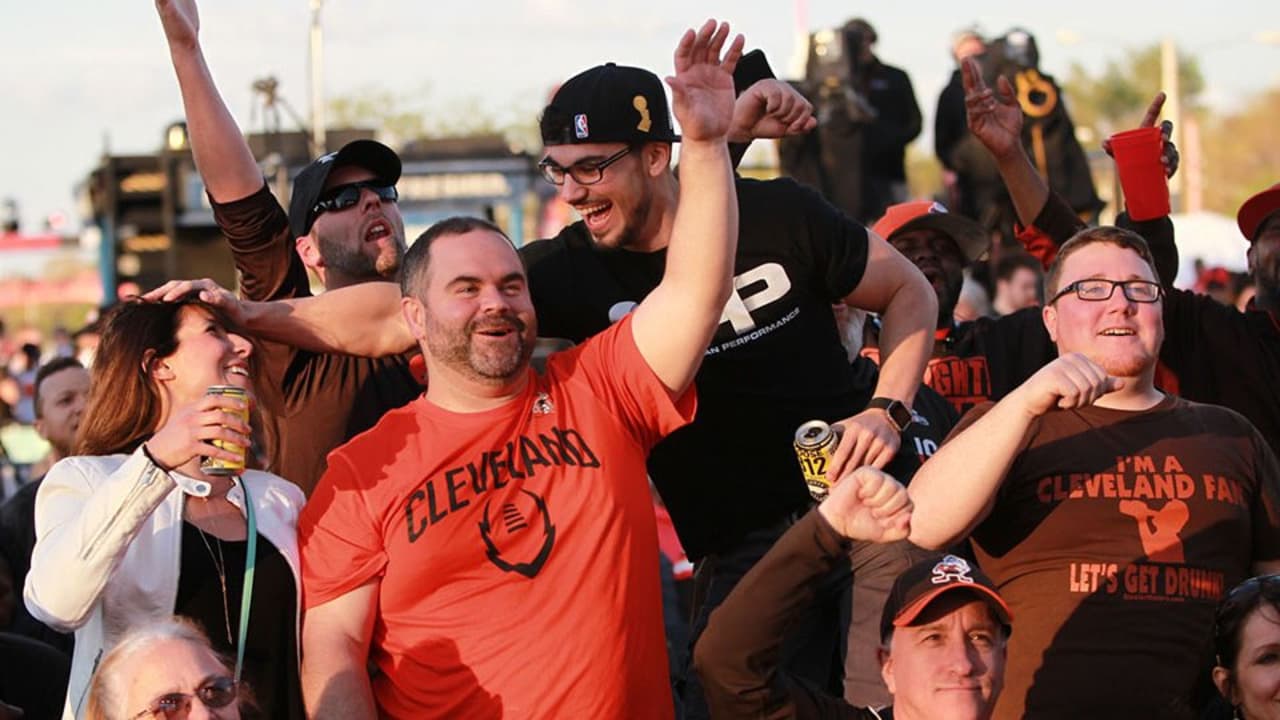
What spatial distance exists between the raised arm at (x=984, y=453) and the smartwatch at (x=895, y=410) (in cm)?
21

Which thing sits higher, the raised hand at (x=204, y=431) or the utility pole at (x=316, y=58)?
the utility pole at (x=316, y=58)

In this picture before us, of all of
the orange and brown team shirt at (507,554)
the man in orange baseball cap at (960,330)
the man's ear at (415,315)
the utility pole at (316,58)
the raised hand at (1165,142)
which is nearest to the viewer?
the orange and brown team shirt at (507,554)

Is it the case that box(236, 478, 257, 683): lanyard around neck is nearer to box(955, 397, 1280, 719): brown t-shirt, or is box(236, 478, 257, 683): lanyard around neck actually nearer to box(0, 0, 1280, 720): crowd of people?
box(0, 0, 1280, 720): crowd of people

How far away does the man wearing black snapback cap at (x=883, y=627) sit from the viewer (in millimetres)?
4008

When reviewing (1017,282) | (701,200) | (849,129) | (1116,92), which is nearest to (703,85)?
(701,200)

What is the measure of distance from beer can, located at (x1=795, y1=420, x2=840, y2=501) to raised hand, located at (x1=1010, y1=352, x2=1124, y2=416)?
482 millimetres

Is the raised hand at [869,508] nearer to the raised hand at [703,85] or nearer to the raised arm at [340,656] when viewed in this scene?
the raised hand at [703,85]

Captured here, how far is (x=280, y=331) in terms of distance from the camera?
502 centimetres

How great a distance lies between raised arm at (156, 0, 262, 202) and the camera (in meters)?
5.22

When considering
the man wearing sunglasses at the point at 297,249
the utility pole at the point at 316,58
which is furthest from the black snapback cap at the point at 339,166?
the utility pole at the point at 316,58

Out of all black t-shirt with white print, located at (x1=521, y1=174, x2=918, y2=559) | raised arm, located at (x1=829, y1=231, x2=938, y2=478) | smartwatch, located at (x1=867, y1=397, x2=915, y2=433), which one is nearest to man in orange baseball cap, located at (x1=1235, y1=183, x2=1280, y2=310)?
raised arm, located at (x1=829, y1=231, x2=938, y2=478)

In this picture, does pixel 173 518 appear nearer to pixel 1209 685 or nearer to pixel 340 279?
pixel 340 279

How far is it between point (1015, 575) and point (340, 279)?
90.6 inches

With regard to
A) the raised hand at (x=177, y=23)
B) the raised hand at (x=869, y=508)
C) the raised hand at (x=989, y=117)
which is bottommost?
the raised hand at (x=869, y=508)
